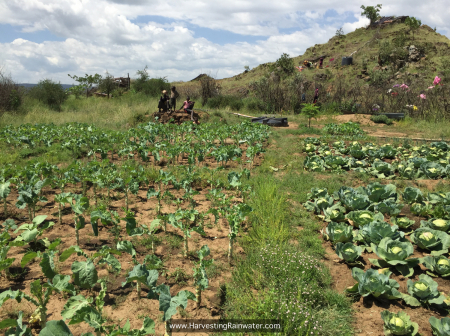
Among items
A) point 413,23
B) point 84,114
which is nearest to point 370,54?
point 413,23

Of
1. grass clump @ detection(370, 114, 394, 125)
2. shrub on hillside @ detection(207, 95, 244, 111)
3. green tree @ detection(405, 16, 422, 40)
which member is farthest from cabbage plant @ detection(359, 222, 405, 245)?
green tree @ detection(405, 16, 422, 40)

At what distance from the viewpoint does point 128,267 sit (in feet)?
9.44

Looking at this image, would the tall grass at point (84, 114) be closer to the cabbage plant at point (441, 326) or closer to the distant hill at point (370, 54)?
the distant hill at point (370, 54)

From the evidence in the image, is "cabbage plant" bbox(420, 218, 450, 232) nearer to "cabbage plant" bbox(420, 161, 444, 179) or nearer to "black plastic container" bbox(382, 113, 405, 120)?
"cabbage plant" bbox(420, 161, 444, 179)

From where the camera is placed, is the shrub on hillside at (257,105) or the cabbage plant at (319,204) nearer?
the cabbage plant at (319,204)

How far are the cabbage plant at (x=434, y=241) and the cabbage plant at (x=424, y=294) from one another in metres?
0.70

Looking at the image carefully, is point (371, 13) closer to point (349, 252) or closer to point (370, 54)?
point (370, 54)

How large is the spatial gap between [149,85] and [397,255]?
777 inches

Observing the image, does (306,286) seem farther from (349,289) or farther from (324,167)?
(324,167)

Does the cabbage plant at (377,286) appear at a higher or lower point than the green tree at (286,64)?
lower

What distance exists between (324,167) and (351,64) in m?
26.4

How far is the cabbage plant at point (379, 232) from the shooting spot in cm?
302

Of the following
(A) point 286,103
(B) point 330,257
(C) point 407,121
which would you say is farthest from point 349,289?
(A) point 286,103

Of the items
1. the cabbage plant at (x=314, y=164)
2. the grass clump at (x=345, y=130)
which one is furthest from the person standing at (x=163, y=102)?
the cabbage plant at (x=314, y=164)
